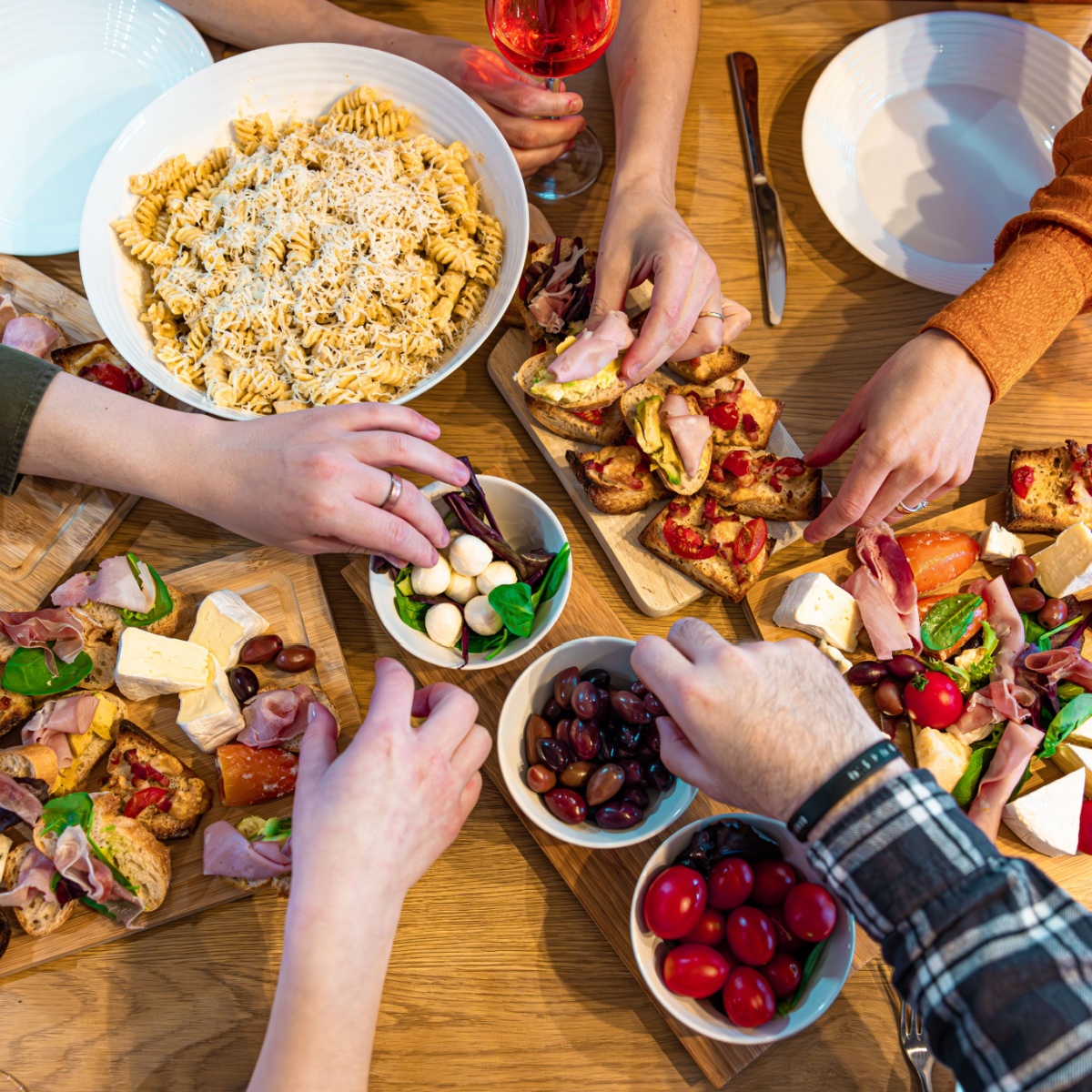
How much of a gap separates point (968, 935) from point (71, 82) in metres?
2.66

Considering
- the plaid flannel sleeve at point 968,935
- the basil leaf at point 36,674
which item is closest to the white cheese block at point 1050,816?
the plaid flannel sleeve at point 968,935

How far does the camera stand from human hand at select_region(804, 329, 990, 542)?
1644mm

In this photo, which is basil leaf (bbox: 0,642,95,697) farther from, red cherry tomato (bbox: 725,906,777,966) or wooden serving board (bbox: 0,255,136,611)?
red cherry tomato (bbox: 725,906,777,966)

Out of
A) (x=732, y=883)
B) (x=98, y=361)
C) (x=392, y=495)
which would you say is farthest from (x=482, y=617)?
(x=98, y=361)

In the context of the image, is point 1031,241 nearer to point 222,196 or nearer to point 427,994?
point 222,196

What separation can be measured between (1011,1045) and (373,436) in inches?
51.9

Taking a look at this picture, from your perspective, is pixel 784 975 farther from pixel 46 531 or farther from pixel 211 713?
pixel 46 531

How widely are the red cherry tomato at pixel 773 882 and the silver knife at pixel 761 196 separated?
4.17ft

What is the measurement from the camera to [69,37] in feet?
6.85

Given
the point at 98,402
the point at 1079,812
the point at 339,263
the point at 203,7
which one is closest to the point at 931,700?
the point at 1079,812

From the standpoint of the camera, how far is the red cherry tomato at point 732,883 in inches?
55.2

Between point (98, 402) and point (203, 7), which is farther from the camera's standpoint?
point (203, 7)

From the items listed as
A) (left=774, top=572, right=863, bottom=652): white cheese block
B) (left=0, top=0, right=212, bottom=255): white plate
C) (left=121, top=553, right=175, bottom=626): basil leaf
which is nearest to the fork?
(left=774, top=572, right=863, bottom=652): white cheese block

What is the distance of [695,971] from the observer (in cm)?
136
